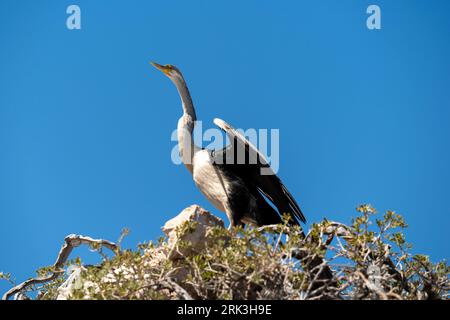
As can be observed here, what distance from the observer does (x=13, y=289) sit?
6.26 metres

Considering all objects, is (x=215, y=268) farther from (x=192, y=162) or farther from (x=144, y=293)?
(x=192, y=162)

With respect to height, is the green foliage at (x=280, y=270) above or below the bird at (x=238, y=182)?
below

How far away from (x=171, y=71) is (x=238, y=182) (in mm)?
2373

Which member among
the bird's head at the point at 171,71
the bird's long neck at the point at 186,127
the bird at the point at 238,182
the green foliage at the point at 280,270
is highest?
the bird's head at the point at 171,71

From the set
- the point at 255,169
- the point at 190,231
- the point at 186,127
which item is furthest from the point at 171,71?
the point at 190,231

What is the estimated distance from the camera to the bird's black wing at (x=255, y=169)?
6.92 m

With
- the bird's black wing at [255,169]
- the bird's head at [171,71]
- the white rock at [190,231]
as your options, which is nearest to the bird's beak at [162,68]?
the bird's head at [171,71]

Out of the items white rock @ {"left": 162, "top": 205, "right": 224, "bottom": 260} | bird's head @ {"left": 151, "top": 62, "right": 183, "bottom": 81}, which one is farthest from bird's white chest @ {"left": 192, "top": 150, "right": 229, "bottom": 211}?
bird's head @ {"left": 151, "top": 62, "right": 183, "bottom": 81}

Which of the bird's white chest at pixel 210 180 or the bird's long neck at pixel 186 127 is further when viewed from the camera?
the bird's long neck at pixel 186 127

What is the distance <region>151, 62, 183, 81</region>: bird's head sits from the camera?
28.3 feet

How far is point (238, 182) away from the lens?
7.28 metres

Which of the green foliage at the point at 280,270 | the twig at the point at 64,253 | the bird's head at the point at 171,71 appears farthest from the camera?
the bird's head at the point at 171,71

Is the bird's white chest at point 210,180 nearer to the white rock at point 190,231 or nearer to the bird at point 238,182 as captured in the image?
the bird at point 238,182
